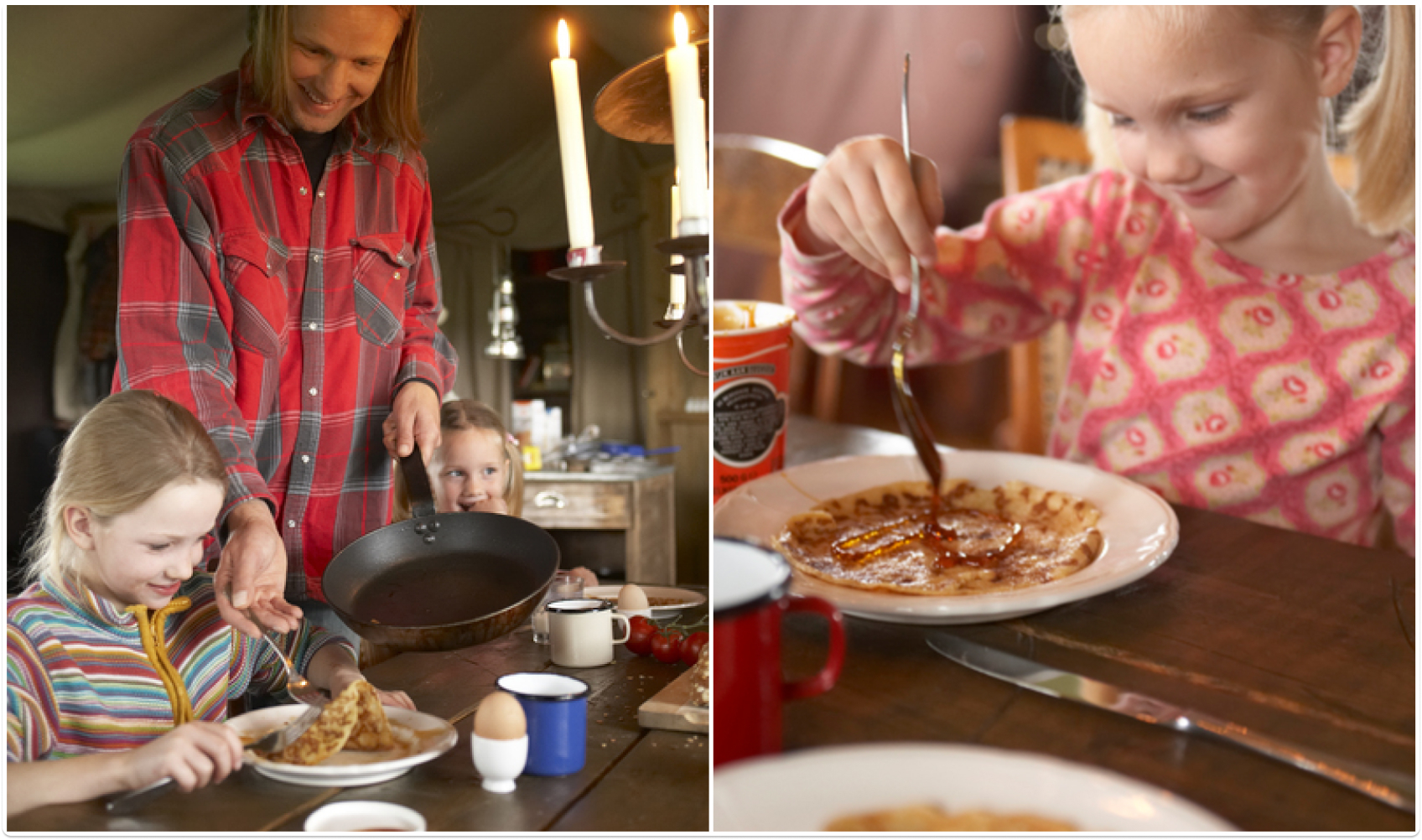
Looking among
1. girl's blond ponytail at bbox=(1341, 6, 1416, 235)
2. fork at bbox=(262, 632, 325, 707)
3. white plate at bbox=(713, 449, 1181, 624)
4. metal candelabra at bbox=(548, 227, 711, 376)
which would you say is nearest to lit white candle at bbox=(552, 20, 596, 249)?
metal candelabra at bbox=(548, 227, 711, 376)

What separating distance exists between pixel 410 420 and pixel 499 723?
0.22m

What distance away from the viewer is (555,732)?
0.55 meters

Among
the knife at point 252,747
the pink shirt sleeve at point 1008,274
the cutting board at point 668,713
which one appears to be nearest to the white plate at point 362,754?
the knife at point 252,747

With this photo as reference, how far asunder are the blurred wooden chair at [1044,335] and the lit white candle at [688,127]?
3.20 feet

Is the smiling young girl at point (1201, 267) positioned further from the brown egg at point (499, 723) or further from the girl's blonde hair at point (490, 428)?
the brown egg at point (499, 723)

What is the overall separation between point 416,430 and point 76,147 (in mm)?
279

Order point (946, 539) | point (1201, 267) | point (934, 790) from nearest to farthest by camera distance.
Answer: point (934, 790), point (946, 539), point (1201, 267)

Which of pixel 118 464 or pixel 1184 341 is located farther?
pixel 1184 341

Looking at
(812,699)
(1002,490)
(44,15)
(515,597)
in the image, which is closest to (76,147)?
(44,15)

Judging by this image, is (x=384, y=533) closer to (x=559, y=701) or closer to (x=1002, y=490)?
(x=559, y=701)

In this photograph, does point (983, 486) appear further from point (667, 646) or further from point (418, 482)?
point (418, 482)

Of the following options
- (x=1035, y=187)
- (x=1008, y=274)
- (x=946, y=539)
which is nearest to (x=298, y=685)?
(x=946, y=539)

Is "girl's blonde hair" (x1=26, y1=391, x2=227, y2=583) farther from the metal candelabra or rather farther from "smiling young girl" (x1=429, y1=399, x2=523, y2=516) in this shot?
the metal candelabra

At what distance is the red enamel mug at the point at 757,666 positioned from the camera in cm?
53
